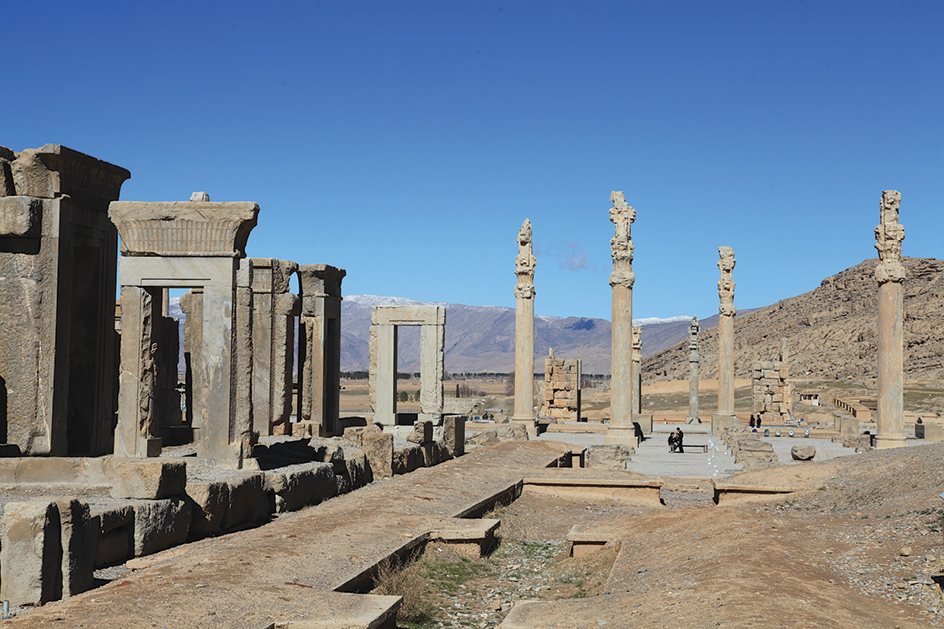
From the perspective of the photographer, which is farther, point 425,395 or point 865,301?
point 865,301

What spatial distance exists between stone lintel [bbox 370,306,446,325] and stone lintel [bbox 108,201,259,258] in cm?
1057

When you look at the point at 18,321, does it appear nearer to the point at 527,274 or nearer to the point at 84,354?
the point at 84,354

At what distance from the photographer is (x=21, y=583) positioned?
6.89 m

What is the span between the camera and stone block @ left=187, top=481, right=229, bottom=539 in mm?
9859

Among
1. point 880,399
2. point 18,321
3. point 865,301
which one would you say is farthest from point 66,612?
point 865,301

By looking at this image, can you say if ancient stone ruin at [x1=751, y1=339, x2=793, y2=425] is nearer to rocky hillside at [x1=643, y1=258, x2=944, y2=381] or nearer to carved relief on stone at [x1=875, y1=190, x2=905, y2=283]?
carved relief on stone at [x1=875, y1=190, x2=905, y2=283]

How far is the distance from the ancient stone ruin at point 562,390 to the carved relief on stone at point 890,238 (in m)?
16.4

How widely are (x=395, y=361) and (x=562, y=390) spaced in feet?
57.8

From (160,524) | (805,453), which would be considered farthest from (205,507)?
(805,453)

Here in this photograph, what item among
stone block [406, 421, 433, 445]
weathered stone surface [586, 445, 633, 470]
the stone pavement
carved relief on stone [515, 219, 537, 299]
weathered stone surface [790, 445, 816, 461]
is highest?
carved relief on stone [515, 219, 537, 299]

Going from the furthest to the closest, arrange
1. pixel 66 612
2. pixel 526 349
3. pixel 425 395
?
pixel 526 349 < pixel 425 395 < pixel 66 612

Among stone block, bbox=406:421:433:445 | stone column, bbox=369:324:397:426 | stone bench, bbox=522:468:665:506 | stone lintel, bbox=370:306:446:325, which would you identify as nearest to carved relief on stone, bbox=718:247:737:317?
stone lintel, bbox=370:306:446:325

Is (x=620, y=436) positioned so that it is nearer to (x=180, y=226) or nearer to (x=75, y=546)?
(x=180, y=226)

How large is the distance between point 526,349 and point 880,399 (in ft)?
33.5
